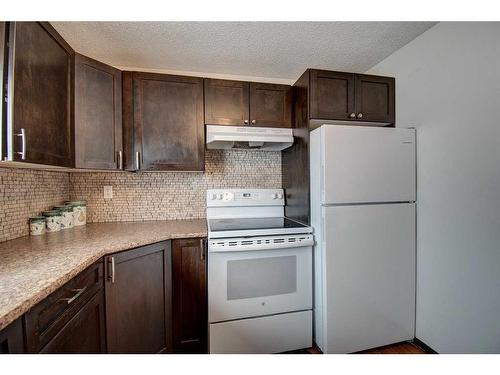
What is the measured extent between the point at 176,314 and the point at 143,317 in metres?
0.23

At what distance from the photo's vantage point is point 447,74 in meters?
1.45

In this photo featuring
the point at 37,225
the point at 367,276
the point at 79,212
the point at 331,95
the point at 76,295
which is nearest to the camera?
the point at 76,295

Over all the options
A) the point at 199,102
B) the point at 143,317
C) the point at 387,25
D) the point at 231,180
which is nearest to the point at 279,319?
the point at 143,317

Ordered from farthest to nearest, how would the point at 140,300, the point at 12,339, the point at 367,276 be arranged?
the point at 367,276, the point at 140,300, the point at 12,339

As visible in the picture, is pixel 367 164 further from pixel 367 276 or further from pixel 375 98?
pixel 367 276

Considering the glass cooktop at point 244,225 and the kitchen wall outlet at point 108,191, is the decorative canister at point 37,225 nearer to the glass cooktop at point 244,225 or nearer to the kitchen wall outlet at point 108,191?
the kitchen wall outlet at point 108,191

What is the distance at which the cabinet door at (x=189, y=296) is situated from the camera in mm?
1568

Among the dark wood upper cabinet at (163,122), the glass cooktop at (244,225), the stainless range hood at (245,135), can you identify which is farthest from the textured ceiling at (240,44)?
the glass cooktop at (244,225)

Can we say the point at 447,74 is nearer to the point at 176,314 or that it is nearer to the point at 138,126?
the point at 138,126

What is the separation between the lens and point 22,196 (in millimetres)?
1474

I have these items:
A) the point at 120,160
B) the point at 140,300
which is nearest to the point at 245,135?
the point at 120,160

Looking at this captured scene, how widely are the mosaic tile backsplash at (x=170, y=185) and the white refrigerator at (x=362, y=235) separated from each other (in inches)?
27.1

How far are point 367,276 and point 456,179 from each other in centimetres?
81

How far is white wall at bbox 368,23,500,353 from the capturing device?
126 cm
